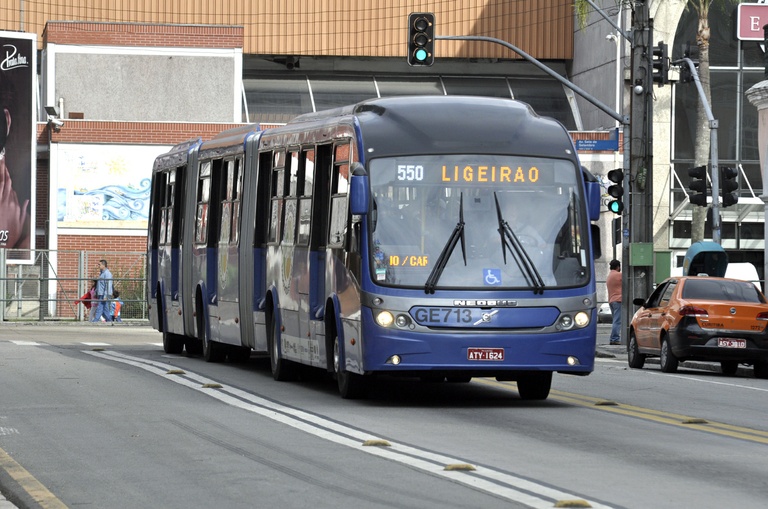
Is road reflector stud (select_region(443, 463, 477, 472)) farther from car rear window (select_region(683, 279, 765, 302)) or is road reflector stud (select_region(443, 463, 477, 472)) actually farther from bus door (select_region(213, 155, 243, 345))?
car rear window (select_region(683, 279, 765, 302))

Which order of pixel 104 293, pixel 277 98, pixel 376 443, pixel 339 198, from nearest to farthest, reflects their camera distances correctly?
pixel 376 443 → pixel 339 198 → pixel 104 293 → pixel 277 98

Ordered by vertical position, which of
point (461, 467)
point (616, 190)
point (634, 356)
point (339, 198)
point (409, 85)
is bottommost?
point (634, 356)

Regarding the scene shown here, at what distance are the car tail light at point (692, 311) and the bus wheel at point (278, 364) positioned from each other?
7.33 m

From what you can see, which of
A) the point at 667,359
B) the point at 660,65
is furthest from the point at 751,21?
the point at 667,359

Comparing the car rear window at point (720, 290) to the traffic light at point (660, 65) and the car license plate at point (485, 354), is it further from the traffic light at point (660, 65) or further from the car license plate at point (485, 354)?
the car license plate at point (485, 354)

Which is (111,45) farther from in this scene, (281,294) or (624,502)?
(624,502)

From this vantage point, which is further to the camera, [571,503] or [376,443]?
[376,443]

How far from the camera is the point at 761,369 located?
2480 cm

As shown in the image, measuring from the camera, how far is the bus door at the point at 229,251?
22.2 m

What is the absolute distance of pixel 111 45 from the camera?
170 feet

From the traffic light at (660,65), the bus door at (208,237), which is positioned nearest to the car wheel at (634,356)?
the traffic light at (660,65)

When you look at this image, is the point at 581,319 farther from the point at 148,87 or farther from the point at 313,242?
the point at 148,87

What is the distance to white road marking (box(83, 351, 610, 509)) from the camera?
9.66 metres

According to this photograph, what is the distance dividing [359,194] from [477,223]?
1.25 metres
